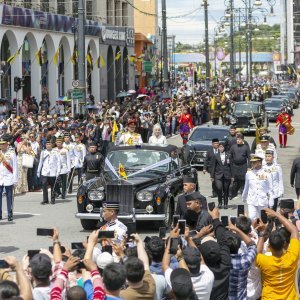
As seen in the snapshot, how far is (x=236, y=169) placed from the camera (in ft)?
75.1

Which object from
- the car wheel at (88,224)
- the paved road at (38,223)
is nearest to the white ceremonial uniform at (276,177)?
the paved road at (38,223)

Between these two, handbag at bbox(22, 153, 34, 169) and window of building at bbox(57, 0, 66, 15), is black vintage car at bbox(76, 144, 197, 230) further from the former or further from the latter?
window of building at bbox(57, 0, 66, 15)

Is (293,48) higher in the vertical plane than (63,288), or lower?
higher

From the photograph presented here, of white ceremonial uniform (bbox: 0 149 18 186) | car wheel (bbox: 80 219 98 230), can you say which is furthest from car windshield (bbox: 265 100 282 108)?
car wheel (bbox: 80 219 98 230)

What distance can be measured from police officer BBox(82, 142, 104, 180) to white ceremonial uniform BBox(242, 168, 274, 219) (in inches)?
213

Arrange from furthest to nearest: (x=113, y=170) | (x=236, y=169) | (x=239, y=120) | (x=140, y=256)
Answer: (x=239, y=120)
(x=236, y=169)
(x=113, y=170)
(x=140, y=256)

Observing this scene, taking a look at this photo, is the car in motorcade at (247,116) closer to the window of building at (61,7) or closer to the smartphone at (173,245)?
the window of building at (61,7)

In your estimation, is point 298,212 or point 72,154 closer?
point 298,212

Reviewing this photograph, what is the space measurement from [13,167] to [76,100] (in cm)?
1580

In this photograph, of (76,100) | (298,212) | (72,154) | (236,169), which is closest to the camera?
(298,212)

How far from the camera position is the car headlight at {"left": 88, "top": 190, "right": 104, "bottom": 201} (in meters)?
19.5

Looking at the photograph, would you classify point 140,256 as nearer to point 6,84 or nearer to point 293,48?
point 6,84

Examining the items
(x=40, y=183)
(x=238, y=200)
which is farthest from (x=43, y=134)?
(x=238, y=200)

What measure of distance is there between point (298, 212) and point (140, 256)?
248 inches
